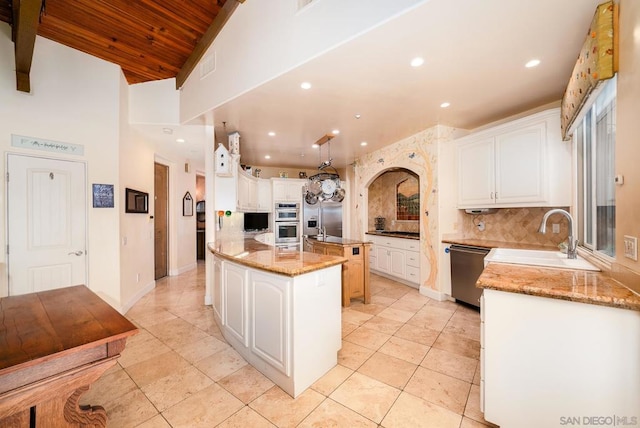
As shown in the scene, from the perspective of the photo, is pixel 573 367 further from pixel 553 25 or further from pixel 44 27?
pixel 44 27

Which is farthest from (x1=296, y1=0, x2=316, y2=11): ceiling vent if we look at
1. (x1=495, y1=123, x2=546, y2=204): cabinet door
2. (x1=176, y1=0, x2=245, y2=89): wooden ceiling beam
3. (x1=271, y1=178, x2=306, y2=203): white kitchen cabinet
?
(x1=271, y1=178, x2=306, y2=203): white kitchen cabinet

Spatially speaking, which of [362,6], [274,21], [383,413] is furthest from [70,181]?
[383,413]

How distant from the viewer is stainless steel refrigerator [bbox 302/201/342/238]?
240 inches

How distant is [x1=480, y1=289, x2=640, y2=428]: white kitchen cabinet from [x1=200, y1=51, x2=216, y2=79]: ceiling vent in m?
3.55

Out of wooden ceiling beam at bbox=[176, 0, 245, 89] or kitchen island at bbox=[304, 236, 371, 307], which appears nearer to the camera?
wooden ceiling beam at bbox=[176, 0, 245, 89]

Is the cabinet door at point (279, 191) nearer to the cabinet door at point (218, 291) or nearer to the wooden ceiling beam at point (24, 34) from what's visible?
the cabinet door at point (218, 291)

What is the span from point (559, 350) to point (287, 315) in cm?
154

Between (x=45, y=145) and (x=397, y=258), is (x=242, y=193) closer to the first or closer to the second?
(x=45, y=145)

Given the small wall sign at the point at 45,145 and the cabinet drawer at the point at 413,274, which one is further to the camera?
the cabinet drawer at the point at 413,274

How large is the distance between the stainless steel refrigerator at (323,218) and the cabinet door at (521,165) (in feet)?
11.2

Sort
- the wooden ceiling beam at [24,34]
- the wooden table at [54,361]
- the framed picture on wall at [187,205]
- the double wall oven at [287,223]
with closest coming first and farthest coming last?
the wooden table at [54,361] → the wooden ceiling beam at [24,34] → the framed picture on wall at [187,205] → the double wall oven at [287,223]

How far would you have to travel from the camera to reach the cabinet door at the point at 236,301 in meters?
2.16

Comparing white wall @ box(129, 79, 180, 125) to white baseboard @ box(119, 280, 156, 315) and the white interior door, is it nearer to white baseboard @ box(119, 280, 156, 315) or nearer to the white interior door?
the white interior door

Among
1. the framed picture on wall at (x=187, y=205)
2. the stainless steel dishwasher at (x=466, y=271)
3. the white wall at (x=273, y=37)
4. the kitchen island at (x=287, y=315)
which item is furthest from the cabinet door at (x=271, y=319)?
the framed picture on wall at (x=187, y=205)
